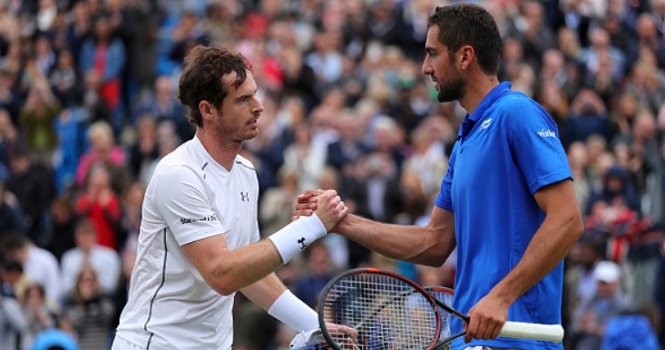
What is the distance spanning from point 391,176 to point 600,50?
404 cm

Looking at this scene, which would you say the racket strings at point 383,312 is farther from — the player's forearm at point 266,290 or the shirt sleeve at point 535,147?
the shirt sleeve at point 535,147

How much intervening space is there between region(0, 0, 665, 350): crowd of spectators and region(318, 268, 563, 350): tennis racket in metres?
6.27

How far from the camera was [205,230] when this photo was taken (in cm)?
673

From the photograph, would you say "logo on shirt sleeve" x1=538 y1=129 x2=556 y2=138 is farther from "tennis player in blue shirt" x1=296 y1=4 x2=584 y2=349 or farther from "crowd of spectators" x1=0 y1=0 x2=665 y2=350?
"crowd of spectators" x1=0 y1=0 x2=665 y2=350

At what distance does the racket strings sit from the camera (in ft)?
22.2

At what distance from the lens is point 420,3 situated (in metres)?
20.4

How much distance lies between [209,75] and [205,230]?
758 mm

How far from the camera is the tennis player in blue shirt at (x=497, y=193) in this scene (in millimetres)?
6363

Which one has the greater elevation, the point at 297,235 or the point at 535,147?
the point at 535,147

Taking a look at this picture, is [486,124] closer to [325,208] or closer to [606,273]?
[325,208]

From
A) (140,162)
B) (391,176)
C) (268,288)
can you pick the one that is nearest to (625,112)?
(391,176)

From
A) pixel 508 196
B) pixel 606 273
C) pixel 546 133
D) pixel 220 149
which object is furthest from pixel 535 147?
pixel 606 273

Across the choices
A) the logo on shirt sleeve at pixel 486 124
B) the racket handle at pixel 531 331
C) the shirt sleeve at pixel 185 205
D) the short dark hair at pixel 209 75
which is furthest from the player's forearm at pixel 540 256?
the short dark hair at pixel 209 75

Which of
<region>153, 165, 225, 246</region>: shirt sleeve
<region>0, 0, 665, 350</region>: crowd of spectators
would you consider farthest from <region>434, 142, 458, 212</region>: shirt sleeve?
<region>0, 0, 665, 350</region>: crowd of spectators
